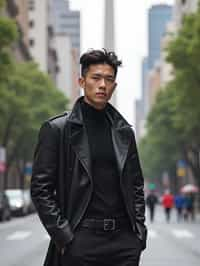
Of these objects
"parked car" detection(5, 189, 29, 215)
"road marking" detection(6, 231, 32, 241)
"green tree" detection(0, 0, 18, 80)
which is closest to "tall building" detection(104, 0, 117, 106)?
"parked car" detection(5, 189, 29, 215)

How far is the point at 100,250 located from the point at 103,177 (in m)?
0.41

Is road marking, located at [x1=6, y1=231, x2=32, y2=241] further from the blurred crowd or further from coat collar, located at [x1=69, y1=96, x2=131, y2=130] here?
coat collar, located at [x1=69, y1=96, x2=131, y2=130]

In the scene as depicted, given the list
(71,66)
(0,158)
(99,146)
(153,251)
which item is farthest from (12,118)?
(71,66)

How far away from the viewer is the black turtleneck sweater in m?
5.28

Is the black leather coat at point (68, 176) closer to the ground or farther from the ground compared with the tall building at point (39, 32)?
farther from the ground

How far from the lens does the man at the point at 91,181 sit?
5.25 meters

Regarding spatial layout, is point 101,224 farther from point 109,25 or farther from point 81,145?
point 109,25

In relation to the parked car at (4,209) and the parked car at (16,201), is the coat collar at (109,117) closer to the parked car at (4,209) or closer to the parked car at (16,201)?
the parked car at (4,209)

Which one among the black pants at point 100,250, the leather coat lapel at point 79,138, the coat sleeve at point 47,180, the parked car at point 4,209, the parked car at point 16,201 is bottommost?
the parked car at point 16,201

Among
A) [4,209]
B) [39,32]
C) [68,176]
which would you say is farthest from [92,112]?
[39,32]

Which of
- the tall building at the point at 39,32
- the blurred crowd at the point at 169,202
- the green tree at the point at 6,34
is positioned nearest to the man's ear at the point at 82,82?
the green tree at the point at 6,34

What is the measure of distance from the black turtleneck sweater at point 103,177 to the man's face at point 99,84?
0.15 metres

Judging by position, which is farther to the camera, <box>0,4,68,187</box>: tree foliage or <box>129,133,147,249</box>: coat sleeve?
<box>0,4,68,187</box>: tree foliage

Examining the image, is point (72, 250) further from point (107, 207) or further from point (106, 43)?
point (106, 43)
